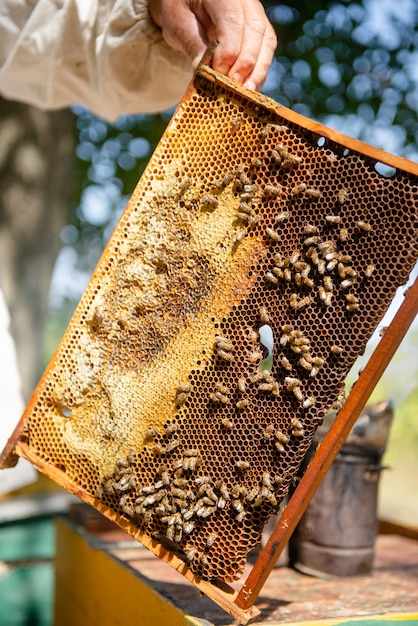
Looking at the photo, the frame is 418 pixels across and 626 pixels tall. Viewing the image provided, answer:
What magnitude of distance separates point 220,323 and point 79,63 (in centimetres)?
171

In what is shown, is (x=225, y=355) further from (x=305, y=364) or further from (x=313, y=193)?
(x=313, y=193)

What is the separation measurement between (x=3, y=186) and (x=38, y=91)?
11.0 ft

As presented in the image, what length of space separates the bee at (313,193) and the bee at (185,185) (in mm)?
423

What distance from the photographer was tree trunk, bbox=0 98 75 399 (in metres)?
6.15

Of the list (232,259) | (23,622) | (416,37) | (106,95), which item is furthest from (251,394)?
(416,37)

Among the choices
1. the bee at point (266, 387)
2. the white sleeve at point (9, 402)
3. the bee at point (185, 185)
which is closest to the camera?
the bee at point (266, 387)

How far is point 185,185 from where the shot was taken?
2.08 meters

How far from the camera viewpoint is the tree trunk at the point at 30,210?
20.2ft

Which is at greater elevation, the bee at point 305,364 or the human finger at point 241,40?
the human finger at point 241,40

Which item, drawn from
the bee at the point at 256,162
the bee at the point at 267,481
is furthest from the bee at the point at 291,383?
the bee at the point at 256,162

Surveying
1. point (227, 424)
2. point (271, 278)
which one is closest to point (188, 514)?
point (227, 424)

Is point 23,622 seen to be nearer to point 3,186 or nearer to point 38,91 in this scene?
point 38,91

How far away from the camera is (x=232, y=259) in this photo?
6.56 feet

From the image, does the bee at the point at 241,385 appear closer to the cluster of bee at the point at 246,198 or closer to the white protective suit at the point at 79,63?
the cluster of bee at the point at 246,198
